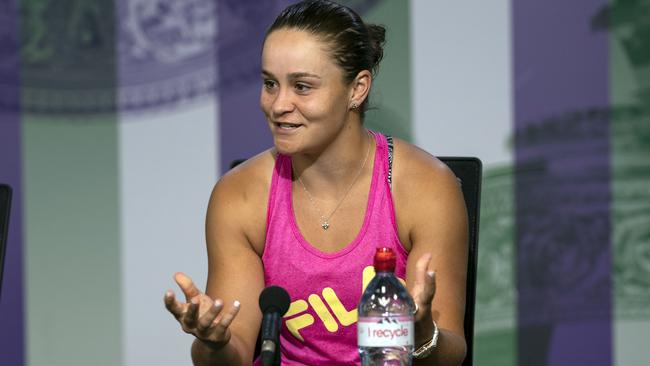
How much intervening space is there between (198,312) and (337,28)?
66 cm

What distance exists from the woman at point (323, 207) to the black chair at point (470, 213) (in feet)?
0.29

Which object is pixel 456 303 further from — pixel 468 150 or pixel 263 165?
pixel 468 150

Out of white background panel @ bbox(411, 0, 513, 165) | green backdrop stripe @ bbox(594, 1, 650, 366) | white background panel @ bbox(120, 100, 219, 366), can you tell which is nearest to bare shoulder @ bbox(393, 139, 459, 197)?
white background panel @ bbox(411, 0, 513, 165)

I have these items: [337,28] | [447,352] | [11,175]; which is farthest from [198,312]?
[11,175]

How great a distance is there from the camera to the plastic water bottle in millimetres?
1520

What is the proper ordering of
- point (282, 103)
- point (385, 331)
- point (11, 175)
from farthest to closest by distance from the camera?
point (11, 175)
point (282, 103)
point (385, 331)

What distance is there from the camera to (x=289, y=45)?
→ 2000 millimetres

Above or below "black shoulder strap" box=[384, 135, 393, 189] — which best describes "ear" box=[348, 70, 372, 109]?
above

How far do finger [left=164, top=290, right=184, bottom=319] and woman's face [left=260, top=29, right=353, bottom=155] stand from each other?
489mm

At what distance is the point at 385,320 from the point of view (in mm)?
1520

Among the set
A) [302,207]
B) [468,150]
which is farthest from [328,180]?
[468,150]

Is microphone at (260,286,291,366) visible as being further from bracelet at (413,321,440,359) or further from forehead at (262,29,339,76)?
forehead at (262,29,339,76)

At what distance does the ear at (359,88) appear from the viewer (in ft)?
6.91

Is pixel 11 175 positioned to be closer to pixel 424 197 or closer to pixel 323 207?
pixel 323 207
